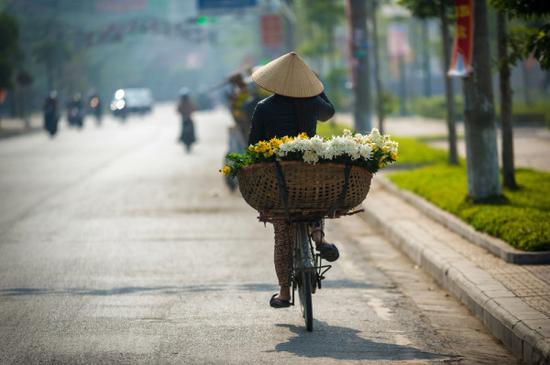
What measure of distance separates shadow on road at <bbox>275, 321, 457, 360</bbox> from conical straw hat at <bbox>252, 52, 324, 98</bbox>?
1645mm

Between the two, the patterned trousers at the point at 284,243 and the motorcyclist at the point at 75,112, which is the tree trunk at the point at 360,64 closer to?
the patterned trousers at the point at 284,243

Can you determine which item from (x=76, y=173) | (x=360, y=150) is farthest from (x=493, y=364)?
(x=76, y=173)

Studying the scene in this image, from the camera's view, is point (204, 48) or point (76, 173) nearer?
point (76, 173)

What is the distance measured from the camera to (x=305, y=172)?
7.40m

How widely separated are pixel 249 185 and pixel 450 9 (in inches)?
465

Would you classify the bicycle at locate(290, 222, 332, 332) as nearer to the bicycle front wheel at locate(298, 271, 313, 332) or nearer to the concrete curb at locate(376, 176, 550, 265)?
the bicycle front wheel at locate(298, 271, 313, 332)

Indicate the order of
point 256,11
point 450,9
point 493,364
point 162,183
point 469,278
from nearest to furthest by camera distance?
point 493,364 < point 469,278 < point 450,9 < point 162,183 < point 256,11

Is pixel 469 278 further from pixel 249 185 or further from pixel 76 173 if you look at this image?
pixel 76 173

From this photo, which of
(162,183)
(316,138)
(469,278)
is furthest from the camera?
(162,183)

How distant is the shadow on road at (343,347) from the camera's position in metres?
7.00

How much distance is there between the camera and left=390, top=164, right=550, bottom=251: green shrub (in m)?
10.5

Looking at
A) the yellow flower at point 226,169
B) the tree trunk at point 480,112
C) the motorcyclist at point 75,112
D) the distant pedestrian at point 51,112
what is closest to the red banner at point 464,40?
the tree trunk at point 480,112

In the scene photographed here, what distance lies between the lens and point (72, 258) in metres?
11.7

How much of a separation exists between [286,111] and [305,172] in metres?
0.84
